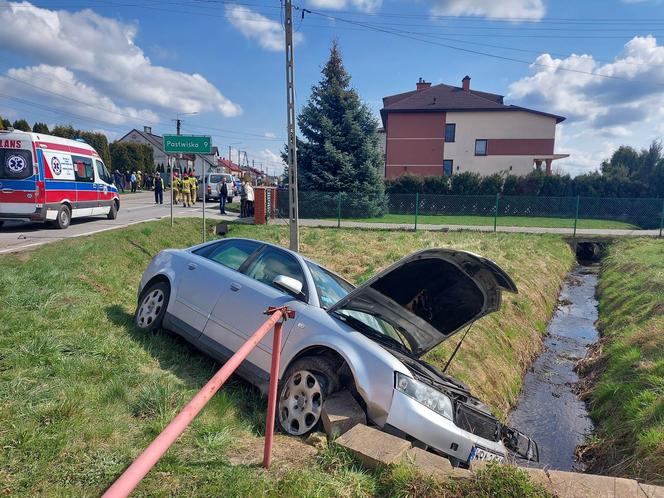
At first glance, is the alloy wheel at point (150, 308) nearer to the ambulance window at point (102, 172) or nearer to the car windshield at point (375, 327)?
the car windshield at point (375, 327)

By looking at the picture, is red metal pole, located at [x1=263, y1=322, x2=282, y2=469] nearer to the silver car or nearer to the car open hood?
the silver car

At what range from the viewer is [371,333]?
4.27 metres

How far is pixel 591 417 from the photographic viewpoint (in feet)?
21.0

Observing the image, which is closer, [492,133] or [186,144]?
[186,144]

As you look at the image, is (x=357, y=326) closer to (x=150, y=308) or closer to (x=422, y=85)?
(x=150, y=308)

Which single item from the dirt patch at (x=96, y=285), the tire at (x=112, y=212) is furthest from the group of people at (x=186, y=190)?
the dirt patch at (x=96, y=285)

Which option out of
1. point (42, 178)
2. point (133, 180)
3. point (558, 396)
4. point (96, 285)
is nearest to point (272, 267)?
point (96, 285)

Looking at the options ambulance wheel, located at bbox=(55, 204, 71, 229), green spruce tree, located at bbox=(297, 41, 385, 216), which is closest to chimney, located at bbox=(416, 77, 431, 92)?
green spruce tree, located at bbox=(297, 41, 385, 216)

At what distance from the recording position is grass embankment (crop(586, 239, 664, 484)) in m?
4.48

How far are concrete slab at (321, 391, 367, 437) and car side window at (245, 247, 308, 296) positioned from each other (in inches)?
53.4

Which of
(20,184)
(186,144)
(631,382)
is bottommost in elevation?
(631,382)

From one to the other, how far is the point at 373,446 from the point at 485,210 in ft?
83.6

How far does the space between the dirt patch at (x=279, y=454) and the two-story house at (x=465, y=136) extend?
41.0 m

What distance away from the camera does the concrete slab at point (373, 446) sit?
9.62 feet
